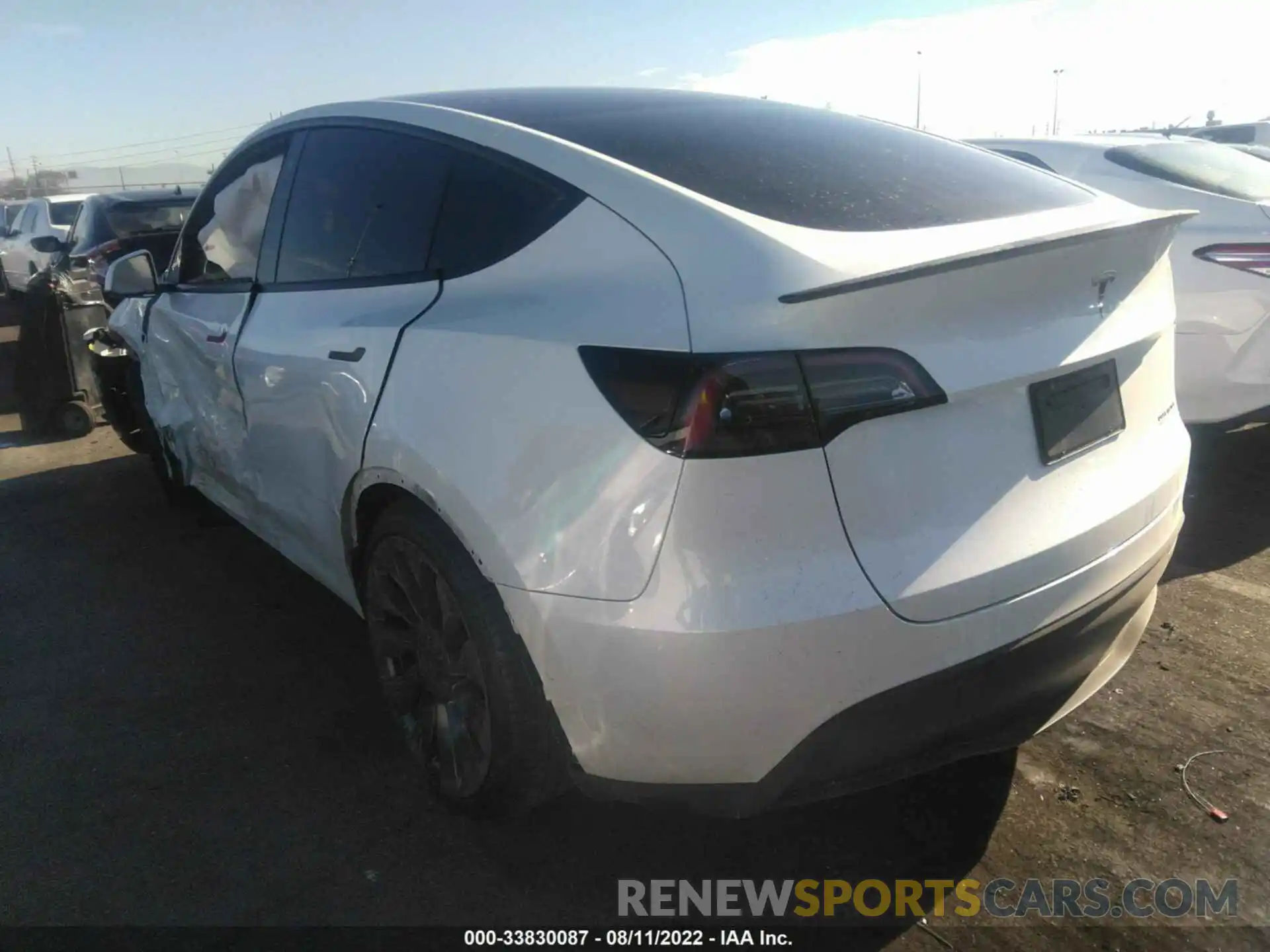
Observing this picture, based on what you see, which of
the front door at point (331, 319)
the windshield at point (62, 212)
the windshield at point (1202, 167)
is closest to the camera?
the front door at point (331, 319)

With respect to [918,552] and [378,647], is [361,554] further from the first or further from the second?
[918,552]

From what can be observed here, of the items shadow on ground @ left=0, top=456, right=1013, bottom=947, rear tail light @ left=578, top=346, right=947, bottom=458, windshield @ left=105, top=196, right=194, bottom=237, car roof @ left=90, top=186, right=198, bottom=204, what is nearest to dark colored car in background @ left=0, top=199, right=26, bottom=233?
car roof @ left=90, top=186, right=198, bottom=204

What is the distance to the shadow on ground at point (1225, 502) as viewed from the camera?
4.05 m

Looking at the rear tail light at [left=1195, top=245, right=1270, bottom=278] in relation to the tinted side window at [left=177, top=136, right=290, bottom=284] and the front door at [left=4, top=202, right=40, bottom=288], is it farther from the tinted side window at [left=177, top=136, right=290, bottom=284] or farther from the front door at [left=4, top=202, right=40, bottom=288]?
the front door at [left=4, top=202, right=40, bottom=288]

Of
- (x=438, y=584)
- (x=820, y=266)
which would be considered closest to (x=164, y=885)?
(x=438, y=584)

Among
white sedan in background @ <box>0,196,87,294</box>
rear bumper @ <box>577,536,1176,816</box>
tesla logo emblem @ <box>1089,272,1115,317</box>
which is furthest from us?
white sedan in background @ <box>0,196,87,294</box>

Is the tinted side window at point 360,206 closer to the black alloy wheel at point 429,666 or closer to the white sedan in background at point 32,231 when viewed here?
the black alloy wheel at point 429,666

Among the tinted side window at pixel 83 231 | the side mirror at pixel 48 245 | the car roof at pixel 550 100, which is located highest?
the car roof at pixel 550 100

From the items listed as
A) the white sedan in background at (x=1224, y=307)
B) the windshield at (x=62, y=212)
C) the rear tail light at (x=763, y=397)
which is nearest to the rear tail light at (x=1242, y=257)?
the white sedan in background at (x=1224, y=307)

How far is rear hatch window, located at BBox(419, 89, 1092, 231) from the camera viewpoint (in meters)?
2.18

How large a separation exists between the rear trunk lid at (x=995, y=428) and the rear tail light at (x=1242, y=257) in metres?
2.51

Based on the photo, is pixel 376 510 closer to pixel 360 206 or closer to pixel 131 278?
pixel 360 206

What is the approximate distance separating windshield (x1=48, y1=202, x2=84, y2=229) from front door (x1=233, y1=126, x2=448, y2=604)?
13387 millimetres

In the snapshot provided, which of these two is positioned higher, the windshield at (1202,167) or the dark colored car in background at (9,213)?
the windshield at (1202,167)
